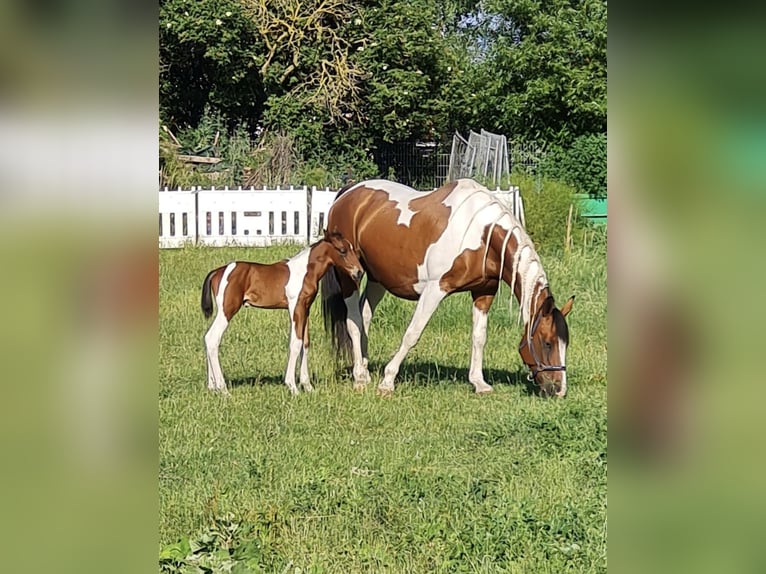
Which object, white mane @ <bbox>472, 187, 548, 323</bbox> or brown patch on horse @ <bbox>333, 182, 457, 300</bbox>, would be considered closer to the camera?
white mane @ <bbox>472, 187, 548, 323</bbox>

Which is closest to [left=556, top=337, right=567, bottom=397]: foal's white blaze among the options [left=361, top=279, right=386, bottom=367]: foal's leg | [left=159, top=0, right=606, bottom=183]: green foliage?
[left=361, top=279, right=386, bottom=367]: foal's leg

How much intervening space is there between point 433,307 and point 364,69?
11.1m

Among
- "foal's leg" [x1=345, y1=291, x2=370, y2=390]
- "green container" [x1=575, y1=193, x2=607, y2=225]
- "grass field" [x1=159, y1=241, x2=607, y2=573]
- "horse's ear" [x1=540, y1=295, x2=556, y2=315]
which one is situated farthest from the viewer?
"green container" [x1=575, y1=193, x2=607, y2=225]

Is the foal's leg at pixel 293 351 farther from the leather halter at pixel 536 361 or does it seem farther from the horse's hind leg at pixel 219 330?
the leather halter at pixel 536 361

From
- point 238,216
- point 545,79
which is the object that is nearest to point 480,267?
point 238,216

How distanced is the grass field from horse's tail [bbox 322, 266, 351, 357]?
0.74 feet

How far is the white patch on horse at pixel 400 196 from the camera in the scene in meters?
5.75

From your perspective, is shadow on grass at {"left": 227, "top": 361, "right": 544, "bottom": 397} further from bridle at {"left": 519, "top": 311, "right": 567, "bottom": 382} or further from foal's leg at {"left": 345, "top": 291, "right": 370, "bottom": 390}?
bridle at {"left": 519, "top": 311, "right": 567, "bottom": 382}

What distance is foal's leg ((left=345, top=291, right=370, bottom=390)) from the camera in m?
5.75

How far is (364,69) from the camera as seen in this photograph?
1591 cm

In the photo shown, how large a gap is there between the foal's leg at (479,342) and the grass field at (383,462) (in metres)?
0.11

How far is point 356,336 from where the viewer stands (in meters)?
5.88

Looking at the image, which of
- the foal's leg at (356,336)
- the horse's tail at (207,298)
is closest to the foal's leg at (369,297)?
the foal's leg at (356,336)
